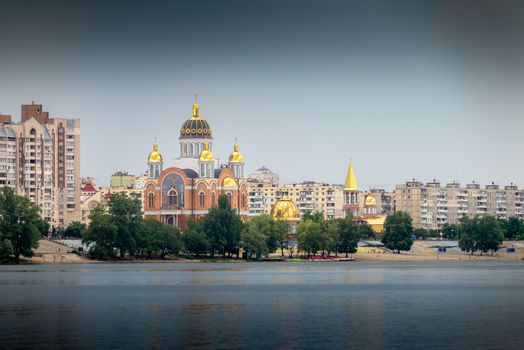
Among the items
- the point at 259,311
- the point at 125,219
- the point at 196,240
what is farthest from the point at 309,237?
the point at 259,311

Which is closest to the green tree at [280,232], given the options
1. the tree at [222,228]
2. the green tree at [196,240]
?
the tree at [222,228]

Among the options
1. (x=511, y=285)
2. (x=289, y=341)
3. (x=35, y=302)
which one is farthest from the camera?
(x=511, y=285)

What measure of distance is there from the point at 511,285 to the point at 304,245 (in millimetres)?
68375

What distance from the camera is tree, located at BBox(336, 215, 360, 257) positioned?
18962 cm

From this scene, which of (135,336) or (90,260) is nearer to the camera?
(135,336)

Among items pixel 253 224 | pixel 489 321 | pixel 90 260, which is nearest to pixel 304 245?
pixel 253 224

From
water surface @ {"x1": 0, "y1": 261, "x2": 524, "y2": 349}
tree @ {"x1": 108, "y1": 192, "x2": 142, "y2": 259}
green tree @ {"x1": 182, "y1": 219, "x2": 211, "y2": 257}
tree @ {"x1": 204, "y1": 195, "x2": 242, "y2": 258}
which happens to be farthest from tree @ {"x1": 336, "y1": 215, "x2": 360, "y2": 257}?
water surface @ {"x1": 0, "y1": 261, "x2": 524, "y2": 349}

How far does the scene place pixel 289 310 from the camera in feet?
271

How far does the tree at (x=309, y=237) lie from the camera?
179 metres

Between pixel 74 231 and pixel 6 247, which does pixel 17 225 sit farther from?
pixel 74 231

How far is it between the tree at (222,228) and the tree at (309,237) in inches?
431

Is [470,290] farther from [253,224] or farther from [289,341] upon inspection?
[253,224]

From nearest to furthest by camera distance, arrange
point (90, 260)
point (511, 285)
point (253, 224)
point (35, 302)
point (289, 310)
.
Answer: point (289, 310) < point (35, 302) < point (511, 285) < point (90, 260) < point (253, 224)

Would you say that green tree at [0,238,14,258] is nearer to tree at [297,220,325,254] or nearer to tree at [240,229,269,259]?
tree at [240,229,269,259]
